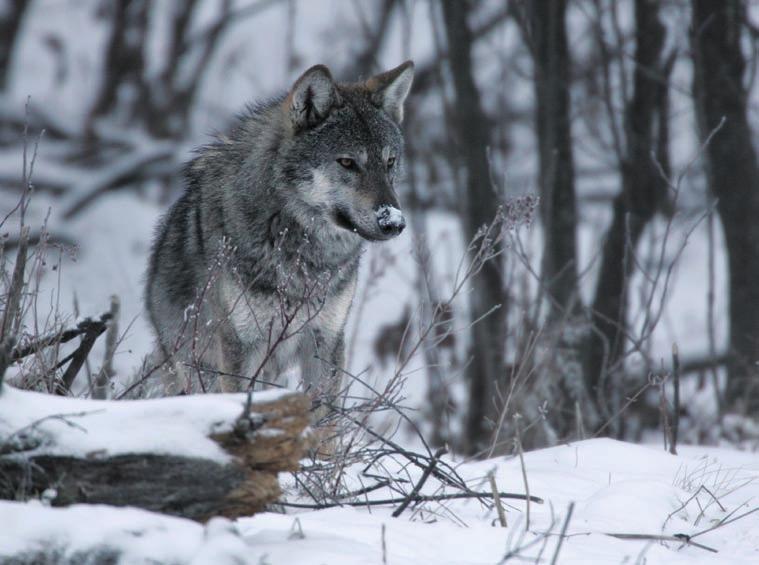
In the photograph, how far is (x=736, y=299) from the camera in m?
8.14

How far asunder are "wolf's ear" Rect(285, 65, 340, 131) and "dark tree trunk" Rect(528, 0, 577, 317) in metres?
3.50

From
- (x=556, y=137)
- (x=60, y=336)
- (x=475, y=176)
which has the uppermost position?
(x=556, y=137)

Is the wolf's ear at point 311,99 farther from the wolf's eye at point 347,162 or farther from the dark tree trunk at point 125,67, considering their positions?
the dark tree trunk at point 125,67

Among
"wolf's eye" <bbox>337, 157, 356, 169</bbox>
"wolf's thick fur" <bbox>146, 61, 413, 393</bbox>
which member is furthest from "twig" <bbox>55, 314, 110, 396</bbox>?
"wolf's eye" <bbox>337, 157, 356, 169</bbox>

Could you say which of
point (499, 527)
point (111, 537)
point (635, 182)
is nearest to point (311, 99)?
point (499, 527)

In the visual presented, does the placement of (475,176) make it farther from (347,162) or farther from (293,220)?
(293,220)

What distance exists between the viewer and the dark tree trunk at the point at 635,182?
8797 millimetres

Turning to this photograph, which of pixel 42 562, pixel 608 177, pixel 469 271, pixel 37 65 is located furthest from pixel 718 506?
pixel 37 65

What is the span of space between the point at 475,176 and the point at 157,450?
Result: 7.08 metres

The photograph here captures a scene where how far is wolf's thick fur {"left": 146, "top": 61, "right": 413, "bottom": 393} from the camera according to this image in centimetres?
512

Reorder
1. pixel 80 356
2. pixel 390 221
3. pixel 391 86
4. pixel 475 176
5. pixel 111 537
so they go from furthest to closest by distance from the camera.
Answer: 1. pixel 475 176
2. pixel 391 86
3. pixel 390 221
4. pixel 80 356
5. pixel 111 537

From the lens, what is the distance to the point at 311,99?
536cm

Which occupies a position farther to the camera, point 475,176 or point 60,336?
point 475,176

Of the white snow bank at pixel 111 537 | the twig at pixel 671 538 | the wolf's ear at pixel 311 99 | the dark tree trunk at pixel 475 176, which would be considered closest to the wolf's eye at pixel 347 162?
the wolf's ear at pixel 311 99
